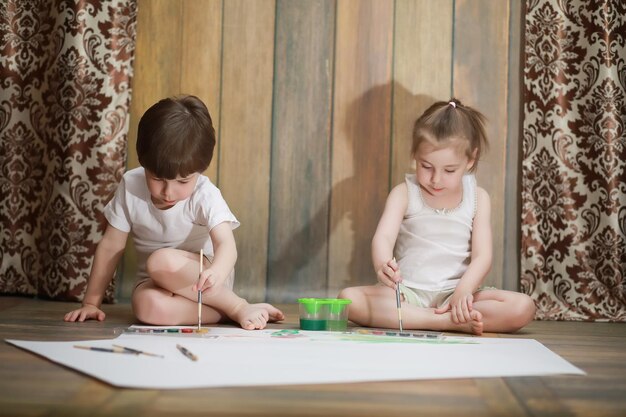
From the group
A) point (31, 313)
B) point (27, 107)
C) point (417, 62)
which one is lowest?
point (31, 313)

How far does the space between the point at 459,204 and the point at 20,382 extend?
1345 mm

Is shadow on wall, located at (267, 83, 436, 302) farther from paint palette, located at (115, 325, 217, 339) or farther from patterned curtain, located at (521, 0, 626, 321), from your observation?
paint palette, located at (115, 325, 217, 339)

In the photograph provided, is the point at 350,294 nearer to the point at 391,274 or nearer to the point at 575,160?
the point at 391,274

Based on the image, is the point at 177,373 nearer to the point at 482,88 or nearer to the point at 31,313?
the point at 31,313

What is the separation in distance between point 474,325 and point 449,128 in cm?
55

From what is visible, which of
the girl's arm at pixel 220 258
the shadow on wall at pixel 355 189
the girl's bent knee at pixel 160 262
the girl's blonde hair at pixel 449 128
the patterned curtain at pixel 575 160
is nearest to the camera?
the girl's arm at pixel 220 258

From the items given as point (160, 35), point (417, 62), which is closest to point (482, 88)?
point (417, 62)

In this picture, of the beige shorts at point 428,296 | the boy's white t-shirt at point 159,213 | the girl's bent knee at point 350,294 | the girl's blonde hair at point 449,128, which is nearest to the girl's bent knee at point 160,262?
the boy's white t-shirt at point 159,213

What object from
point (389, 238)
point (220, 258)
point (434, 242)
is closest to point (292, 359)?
point (220, 258)

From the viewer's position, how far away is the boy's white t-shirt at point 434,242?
2.04 meters

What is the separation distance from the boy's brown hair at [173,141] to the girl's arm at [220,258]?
16 centimetres

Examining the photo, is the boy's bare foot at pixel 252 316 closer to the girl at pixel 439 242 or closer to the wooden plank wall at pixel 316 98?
the girl at pixel 439 242

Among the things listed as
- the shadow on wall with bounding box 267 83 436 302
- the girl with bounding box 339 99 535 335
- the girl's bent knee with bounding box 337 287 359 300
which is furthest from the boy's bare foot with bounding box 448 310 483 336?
the shadow on wall with bounding box 267 83 436 302

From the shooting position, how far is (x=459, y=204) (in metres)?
2.11
